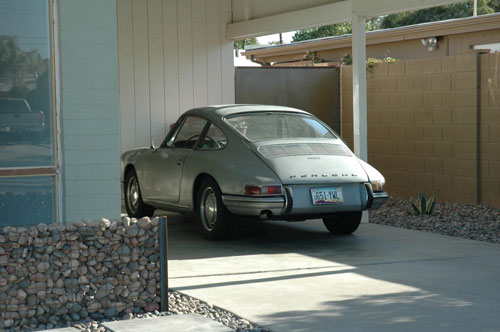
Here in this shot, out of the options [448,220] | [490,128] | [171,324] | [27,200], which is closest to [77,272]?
[171,324]

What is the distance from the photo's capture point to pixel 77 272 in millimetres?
5930

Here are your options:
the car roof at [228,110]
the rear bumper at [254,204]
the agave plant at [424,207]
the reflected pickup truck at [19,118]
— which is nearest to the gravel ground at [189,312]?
the reflected pickup truck at [19,118]

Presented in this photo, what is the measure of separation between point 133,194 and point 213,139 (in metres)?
2.17

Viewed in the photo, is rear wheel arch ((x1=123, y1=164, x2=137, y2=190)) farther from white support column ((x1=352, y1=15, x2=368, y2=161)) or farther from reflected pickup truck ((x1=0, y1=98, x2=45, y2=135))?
reflected pickup truck ((x1=0, y1=98, x2=45, y2=135))

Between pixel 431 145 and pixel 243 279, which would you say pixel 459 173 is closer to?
pixel 431 145

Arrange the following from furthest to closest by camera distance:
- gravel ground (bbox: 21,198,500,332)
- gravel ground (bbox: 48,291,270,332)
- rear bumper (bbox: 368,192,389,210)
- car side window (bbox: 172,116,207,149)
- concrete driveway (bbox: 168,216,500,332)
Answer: car side window (bbox: 172,116,207,149)
gravel ground (bbox: 21,198,500,332)
rear bumper (bbox: 368,192,389,210)
concrete driveway (bbox: 168,216,500,332)
gravel ground (bbox: 48,291,270,332)

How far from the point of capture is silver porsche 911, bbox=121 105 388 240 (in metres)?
8.98

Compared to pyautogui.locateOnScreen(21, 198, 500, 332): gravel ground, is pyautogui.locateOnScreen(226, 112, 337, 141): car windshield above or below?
above

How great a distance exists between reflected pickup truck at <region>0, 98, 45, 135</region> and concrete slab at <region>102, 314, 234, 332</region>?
215cm

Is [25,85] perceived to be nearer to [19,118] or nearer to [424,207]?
[19,118]

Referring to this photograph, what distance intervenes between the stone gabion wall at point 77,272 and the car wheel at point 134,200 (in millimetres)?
5207

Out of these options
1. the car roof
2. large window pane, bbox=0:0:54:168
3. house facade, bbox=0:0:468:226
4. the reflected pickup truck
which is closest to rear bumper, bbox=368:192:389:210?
the car roof

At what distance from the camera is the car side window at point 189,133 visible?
408 inches

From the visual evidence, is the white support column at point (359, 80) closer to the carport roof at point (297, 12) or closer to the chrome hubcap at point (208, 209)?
the carport roof at point (297, 12)
